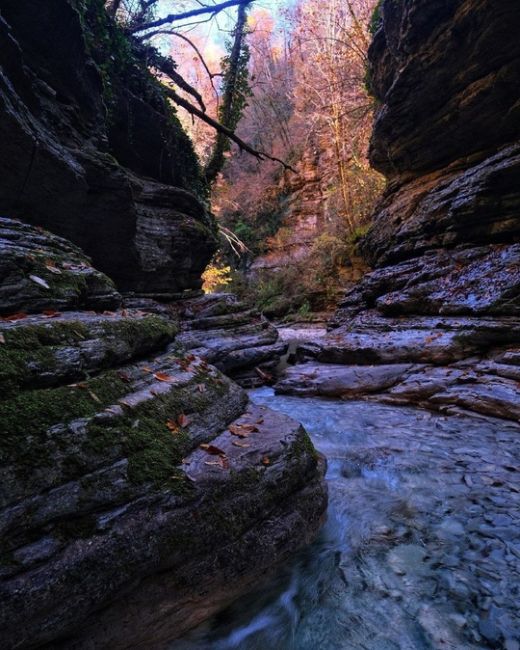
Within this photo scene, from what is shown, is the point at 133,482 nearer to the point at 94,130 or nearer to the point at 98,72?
the point at 94,130

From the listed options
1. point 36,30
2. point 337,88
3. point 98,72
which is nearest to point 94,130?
point 98,72

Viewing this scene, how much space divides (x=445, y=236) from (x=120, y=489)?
7.70 m

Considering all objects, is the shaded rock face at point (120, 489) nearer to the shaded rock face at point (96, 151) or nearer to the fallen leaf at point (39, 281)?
the fallen leaf at point (39, 281)

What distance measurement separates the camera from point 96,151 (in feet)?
19.5

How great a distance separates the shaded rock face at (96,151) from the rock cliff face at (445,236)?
431 centimetres

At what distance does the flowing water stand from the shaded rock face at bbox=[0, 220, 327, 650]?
174 millimetres

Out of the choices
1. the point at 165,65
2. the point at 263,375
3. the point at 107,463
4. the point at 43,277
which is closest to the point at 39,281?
the point at 43,277

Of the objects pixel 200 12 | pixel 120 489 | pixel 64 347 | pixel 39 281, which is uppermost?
pixel 200 12

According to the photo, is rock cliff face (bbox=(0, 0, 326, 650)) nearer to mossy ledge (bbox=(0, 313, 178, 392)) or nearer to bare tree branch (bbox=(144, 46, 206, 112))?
mossy ledge (bbox=(0, 313, 178, 392))

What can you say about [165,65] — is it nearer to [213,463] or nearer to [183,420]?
[183,420]

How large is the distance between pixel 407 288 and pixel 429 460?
4.65 meters

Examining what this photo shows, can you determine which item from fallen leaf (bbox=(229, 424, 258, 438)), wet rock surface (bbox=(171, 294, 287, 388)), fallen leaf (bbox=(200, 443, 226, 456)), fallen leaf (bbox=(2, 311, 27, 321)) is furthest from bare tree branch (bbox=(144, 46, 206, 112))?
fallen leaf (bbox=(200, 443, 226, 456))

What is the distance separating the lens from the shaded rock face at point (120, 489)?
58.4 inches

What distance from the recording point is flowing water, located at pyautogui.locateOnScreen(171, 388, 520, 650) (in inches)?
69.4
